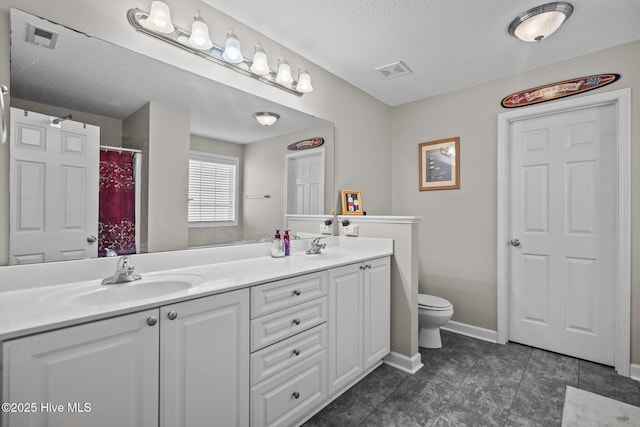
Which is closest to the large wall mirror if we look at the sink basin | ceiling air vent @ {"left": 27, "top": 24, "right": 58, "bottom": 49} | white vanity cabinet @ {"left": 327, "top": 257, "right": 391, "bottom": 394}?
ceiling air vent @ {"left": 27, "top": 24, "right": 58, "bottom": 49}

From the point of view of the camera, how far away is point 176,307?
1073mm

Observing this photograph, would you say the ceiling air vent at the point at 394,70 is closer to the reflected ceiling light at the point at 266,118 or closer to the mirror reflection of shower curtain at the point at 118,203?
the reflected ceiling light at the point at 266,118

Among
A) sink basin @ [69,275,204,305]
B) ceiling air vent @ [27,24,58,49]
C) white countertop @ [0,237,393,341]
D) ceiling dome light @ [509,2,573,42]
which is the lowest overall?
sink basin @ [69,275,204,305]

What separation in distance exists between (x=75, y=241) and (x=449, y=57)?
274 centimetres

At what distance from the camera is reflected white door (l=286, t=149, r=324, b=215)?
91.6 inches

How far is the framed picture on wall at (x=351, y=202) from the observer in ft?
8.79

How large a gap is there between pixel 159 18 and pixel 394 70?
1840 mm

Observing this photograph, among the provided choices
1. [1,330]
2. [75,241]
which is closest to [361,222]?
[75,241]

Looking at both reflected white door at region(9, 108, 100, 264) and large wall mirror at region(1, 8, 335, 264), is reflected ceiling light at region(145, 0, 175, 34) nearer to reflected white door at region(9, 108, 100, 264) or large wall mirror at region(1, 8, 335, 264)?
large wall mirror at region(1, 8, 335, 264)

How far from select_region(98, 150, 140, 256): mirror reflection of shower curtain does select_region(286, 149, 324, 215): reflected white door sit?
107 cm

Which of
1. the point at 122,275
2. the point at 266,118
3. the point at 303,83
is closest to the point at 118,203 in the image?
the point at 122,275

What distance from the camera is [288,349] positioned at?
1.48 meters

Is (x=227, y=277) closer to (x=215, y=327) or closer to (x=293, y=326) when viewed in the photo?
(x=215, y=327)

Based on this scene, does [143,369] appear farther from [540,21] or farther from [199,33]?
[540,21]
